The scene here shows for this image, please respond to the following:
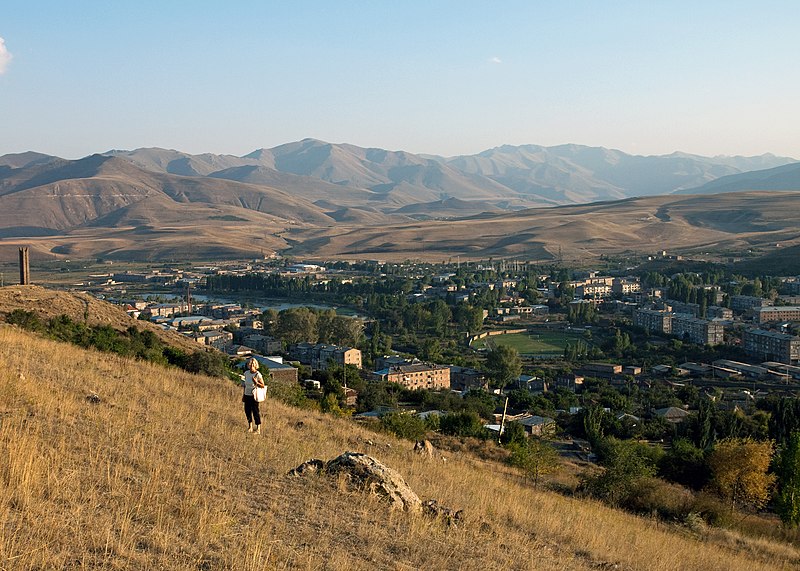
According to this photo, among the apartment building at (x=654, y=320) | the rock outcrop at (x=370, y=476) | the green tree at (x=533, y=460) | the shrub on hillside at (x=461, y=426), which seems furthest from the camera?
the apartment building at (x=654, y=320)

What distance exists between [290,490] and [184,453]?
1.09m

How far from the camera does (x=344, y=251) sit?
408 ft

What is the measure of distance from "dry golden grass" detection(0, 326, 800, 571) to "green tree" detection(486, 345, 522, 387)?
87.3 feet

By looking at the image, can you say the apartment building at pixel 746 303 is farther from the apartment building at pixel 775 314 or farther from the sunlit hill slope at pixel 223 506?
the sunlit hill slope at pixel 223 506

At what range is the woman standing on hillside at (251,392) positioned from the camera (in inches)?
309

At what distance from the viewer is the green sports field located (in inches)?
1829

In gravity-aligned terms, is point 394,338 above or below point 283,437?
below

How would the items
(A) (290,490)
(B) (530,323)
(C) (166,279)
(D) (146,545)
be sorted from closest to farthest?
(D) (146,545), (A) (290,490), (B) (530,323), (C) (166,279)

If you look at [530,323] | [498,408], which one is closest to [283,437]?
[498,408]

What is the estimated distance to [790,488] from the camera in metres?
14.5

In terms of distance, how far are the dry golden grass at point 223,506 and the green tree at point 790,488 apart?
5184 millimetres

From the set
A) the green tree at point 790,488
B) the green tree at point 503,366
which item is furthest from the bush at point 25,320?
the green tree at point 503,366

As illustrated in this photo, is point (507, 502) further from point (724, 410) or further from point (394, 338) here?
point (394, 338)

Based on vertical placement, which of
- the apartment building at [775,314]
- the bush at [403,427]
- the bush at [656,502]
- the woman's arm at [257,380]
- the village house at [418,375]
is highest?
the woman's arm at [257,380]
